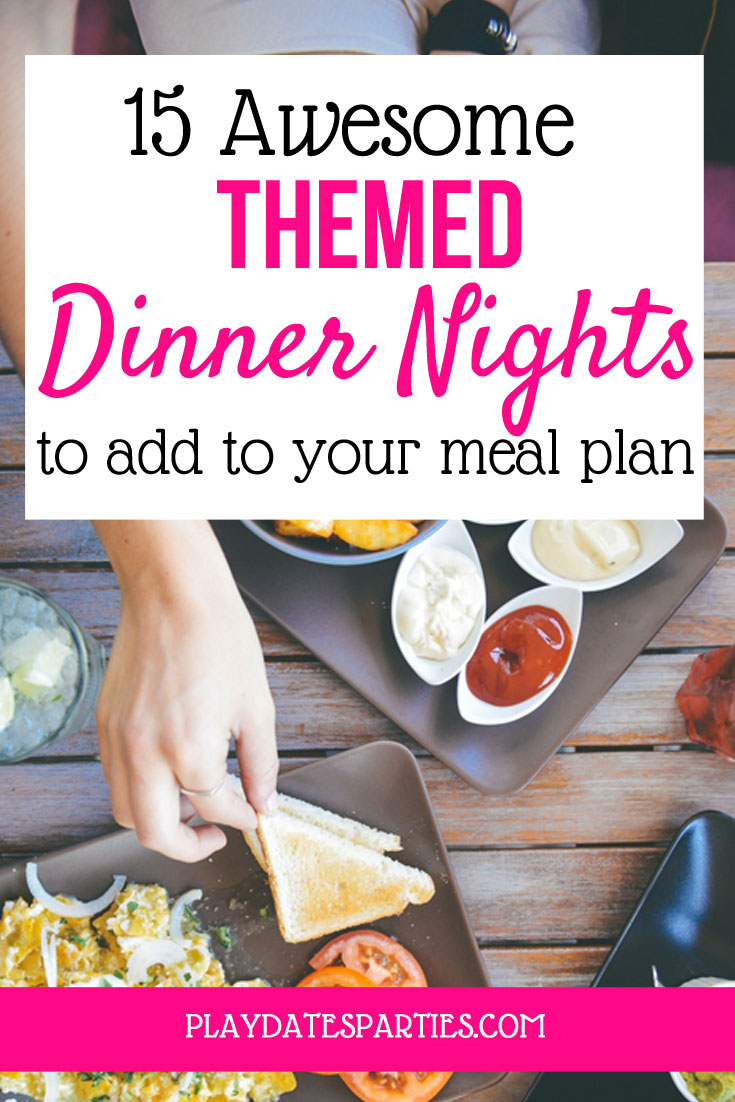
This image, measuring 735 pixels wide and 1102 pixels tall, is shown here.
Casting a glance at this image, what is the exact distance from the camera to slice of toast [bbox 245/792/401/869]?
1247 mm

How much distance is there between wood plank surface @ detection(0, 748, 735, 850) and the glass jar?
131mm

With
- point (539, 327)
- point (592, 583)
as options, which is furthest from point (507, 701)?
point (539, 327)

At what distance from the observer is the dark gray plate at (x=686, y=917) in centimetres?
125

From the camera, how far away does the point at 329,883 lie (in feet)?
4.11

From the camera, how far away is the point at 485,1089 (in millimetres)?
1242

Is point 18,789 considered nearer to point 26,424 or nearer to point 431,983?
point 26,424

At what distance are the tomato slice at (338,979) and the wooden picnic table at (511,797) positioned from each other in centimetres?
19

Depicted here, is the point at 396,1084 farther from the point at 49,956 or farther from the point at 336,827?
the point at 49,956

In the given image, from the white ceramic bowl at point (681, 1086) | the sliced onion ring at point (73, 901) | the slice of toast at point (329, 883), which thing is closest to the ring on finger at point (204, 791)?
the slice of toast at point (329, 883)

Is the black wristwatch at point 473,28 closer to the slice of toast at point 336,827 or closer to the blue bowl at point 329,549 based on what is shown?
the blue bowl at point 329,549

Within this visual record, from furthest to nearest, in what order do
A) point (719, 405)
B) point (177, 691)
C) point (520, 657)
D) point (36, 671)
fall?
1. point (719, 405)
2. point (520, 657)
3. point (36, 671)
4. point (177, 691)

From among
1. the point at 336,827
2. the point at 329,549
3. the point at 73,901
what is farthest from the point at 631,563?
the point at 73,901

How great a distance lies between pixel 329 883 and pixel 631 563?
65cm

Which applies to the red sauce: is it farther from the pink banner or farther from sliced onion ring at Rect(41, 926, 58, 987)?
sliced onion ring at Rect(41, 926, 58, 987)
